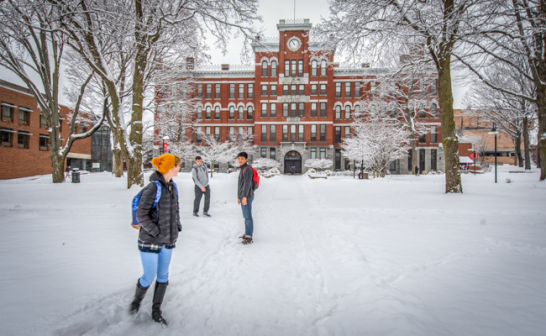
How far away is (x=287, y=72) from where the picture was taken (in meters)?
41.6

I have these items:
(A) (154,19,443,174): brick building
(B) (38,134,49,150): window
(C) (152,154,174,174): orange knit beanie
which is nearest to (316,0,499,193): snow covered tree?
(C) (152,154,174,174): orange knit beanie

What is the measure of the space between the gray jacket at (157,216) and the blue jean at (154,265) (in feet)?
0.45

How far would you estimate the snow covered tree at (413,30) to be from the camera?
8.86 meters

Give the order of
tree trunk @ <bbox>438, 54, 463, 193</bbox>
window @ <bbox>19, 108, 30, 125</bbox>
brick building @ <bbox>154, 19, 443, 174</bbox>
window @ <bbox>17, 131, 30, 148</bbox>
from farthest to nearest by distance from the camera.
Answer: brick building @ <bbox>154, 19, 443, 174</bbox> → window @ <bbox>19, 108, 30, 125</bbox> → window @ <bbox>17, 131, 30, 148</bbox> → tree trunk @ <bbox>438, 54, 463, 193</bbox>

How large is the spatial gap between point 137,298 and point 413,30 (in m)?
11.7

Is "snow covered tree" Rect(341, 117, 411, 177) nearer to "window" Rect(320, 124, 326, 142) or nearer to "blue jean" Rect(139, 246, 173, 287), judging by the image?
"window" Rect(320, 124, 326, 142)

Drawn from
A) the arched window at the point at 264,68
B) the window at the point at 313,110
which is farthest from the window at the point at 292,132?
the arched window at the point at 264,68

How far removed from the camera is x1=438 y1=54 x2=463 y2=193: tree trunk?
11.4 meters

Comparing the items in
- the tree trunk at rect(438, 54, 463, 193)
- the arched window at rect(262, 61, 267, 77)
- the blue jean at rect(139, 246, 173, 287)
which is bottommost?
the blue jean at rect(139, 246, 173, 287)

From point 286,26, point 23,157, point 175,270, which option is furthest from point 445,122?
point 23,157

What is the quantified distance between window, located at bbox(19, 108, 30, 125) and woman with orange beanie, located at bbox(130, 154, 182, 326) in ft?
126

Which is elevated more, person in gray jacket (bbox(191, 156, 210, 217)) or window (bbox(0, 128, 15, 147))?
window (bbox(0, 128, 15, 147))

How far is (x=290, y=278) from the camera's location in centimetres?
386

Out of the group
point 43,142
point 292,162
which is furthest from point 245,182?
point 43,142
